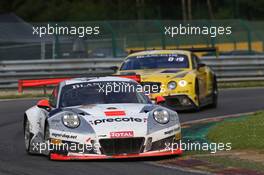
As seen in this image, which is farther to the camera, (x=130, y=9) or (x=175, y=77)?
(x=130, y=9)

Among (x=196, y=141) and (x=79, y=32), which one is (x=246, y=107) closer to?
(x=196, y=141)

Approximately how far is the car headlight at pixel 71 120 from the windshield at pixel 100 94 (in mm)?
817

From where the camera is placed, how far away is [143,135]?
450 inches

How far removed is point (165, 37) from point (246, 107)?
12.1 meters

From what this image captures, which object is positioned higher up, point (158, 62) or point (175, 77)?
point (158, 62)

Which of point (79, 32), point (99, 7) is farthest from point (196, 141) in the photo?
point (99, 7)

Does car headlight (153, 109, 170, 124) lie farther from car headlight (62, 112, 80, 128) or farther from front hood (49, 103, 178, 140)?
car headlight (62, 112, 80, 128)

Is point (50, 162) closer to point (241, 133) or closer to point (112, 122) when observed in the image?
point (112, 122)

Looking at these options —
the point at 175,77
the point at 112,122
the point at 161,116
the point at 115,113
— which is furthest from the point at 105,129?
the point at 175,77

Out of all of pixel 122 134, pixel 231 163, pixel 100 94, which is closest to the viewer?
pixel 231 163

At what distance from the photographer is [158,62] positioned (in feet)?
66.5

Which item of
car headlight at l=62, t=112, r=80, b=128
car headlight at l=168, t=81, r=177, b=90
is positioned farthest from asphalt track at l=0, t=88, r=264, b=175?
car headlight at l=168, t=81, r=177, b=90

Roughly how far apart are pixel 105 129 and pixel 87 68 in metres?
16.7

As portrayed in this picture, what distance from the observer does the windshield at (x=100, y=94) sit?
12.7 m
